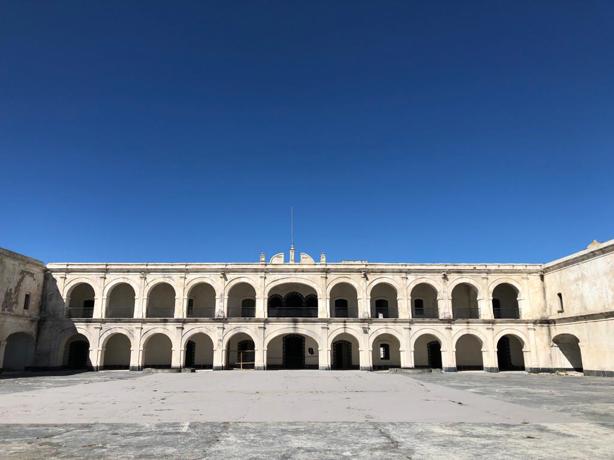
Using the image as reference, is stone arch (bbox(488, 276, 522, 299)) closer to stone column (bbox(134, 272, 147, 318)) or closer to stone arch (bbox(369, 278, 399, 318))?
stone arch (bbox(369, 278, 399, 318))

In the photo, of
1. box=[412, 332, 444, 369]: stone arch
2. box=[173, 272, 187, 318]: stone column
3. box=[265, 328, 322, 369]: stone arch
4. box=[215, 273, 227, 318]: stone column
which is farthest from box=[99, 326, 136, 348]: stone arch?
box=[412, 332, 444, 369]: stone arch

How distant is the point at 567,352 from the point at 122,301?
29467 millimetres

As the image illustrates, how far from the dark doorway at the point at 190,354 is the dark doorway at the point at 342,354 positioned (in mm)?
9705

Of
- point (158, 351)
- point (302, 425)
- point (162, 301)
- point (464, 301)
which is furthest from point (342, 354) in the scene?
point (302, 425)

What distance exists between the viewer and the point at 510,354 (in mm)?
32469

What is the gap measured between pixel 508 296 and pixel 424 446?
28.9 meters

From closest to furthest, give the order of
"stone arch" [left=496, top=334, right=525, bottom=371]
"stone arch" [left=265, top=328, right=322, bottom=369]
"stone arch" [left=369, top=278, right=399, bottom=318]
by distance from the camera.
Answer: "stone arch" [left=265, top=328, right=322, bottom=369]
"stone arch" [left=496, top=334, right=525, bottom=371]
"stone arch" [left=369, top=278, right=399, bottom=318]

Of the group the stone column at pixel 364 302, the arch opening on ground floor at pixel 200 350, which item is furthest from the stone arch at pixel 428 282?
the arch opening on ground floor at pixel 200 350

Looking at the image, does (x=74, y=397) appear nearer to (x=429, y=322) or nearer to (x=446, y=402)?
(x=446, y=402)

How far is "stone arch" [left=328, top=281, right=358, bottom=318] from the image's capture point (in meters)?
32.3

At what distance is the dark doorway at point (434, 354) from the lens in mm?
32125

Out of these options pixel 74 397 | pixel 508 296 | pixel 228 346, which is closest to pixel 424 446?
pixel 74 397

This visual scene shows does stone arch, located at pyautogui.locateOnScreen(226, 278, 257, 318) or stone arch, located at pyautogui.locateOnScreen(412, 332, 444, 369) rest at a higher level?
stone arch, located at pyautogui.locateOnScreen(226, 278, 257, 318)

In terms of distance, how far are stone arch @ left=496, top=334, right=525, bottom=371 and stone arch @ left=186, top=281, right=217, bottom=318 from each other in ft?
66.4
